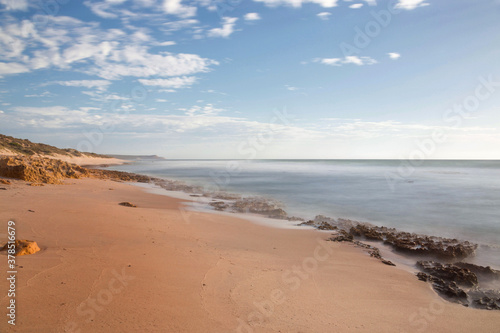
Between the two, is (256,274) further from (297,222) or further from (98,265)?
(297,222)

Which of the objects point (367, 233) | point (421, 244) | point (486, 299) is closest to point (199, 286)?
point (486, 299)

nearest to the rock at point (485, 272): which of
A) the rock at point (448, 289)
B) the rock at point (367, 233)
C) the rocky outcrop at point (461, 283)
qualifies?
the rocky outcrop at point (461, 283)

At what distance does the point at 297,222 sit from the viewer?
1008 cm

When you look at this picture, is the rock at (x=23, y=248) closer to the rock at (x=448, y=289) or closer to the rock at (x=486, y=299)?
the rock at (x=448, y=289)

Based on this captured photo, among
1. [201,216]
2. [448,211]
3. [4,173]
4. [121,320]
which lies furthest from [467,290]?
[4,173]

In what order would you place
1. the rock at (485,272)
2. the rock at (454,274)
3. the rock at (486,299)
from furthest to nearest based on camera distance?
1. the rock at (485,272)
2. the rock at (454,274)
3. the rock at (486,299)

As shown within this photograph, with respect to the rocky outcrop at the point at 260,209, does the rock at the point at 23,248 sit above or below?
above

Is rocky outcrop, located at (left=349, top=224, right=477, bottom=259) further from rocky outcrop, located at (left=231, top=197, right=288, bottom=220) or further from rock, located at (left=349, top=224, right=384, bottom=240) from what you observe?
rocky outcrop, located at (left=231, top=197, right=288, bottom=220)

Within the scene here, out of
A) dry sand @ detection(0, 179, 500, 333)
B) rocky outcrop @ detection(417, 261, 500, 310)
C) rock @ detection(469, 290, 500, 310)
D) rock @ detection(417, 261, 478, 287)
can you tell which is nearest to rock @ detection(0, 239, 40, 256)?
dry sand @ detection(0, 179, 500, 333)

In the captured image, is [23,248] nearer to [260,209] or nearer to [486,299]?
[486,299]

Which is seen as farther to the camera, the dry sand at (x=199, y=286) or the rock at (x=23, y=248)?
the rock at (x=23, y=248)

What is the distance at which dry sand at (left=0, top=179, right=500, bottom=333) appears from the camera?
296 cm

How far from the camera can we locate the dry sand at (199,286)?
2955 mm

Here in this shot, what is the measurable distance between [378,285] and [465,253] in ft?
13.8
